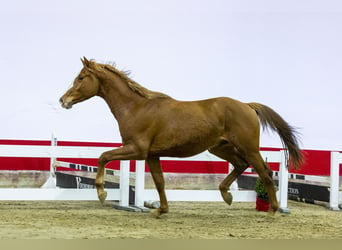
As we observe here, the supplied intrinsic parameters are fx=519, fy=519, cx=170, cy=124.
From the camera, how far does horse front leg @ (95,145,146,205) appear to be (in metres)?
5.54

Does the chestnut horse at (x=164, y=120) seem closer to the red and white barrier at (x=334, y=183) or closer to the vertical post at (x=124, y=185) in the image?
the vertical post at (x=124, y=185)

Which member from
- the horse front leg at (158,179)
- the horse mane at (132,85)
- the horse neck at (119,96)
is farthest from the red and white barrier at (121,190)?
the horse mane at (132,85)

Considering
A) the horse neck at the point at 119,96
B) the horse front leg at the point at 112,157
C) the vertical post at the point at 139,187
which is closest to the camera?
the horse front leg at the point at 112,157

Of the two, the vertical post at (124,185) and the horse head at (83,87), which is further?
the vertical post at (124,185)

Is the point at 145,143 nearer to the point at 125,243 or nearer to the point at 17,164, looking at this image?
the point at 125,243

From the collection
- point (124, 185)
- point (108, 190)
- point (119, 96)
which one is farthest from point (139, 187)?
point (119, 96)

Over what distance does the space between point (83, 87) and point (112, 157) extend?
938 millimetres

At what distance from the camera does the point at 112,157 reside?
5.56 metres

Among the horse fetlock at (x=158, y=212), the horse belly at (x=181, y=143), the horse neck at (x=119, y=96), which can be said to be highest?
the horse neck at (x=119, y=96)

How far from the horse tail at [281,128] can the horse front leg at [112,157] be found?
5.43ft

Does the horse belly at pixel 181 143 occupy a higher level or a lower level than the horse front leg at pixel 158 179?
higher

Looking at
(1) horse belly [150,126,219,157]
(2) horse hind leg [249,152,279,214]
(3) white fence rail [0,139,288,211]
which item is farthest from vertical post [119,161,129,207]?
(2) horse hind leg [249,152,279,214]

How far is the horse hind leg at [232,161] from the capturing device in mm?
6395

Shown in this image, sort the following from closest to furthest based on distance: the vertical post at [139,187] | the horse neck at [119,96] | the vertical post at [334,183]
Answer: the horse neck at [119,96]
the vertical post at [139,187]
the vertical post at [334,183]
